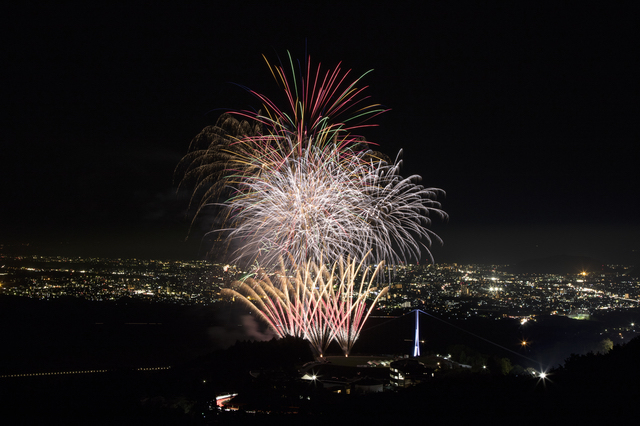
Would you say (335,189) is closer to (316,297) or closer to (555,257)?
(316,297)

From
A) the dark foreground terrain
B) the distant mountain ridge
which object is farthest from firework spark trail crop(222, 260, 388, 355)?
the distant mountain ridge

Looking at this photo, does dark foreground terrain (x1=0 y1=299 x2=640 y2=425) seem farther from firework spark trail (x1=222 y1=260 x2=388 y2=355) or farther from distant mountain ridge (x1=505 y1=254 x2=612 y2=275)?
distant mountain ridge (x1=505 y1=254 x2=612 y2=275)

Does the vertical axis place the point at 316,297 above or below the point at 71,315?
above

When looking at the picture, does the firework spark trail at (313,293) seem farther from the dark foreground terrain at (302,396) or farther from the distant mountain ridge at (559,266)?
the distant mountain ridge at (559,266)

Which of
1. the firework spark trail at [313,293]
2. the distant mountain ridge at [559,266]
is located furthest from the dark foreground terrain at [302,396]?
the distant mountain ridge at [559,266]

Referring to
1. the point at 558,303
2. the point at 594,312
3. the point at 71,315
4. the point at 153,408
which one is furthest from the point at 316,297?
the point at 71,315

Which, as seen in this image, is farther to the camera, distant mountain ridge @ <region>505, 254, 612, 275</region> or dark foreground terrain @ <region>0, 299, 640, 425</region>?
distant mountain ridge @ <region>505, 254, 612, 275</region>

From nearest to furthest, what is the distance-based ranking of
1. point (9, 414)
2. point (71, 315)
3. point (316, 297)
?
point (9, 414) < point (316, 297) < point (71, 315)

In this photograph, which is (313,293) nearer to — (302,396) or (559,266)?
(302,396)
